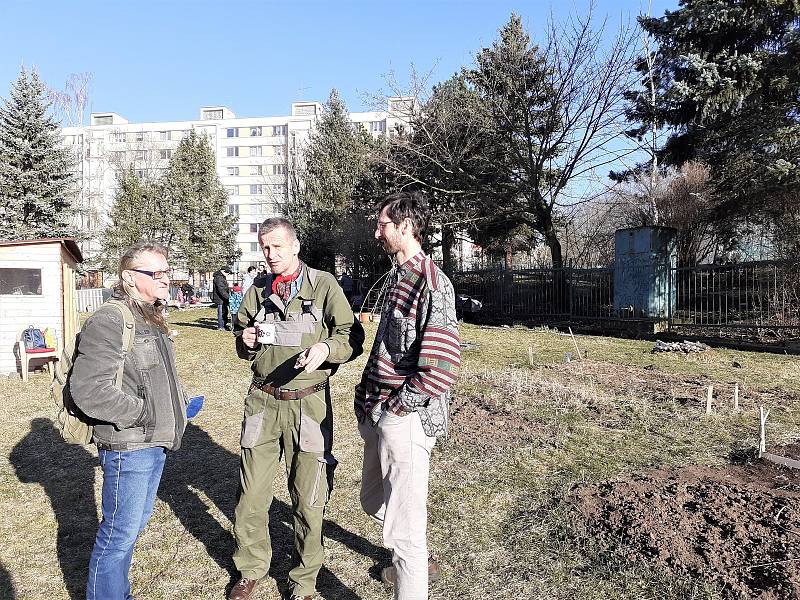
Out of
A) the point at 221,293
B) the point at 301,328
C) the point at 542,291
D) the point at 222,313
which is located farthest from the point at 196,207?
the point at 301,328

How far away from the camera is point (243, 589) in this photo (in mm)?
3053

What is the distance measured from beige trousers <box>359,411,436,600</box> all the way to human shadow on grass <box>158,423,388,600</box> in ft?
2.54

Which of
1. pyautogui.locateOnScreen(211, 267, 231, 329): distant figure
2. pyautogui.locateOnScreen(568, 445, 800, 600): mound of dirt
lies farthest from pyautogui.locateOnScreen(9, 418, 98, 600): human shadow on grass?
pyautogui.locateOnScreen(211, 267, 231, 329): distant figure

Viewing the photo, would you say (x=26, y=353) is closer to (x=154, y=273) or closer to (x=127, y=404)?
(x=154, y=273)

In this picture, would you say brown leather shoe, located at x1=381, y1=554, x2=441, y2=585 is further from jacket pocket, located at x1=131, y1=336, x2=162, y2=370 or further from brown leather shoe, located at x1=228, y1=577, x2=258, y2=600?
jacket pocket, located at x1=131, y1=336, x2=162, y2=370

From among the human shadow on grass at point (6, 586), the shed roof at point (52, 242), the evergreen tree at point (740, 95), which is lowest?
the human shadow on grass at point (6, 586)

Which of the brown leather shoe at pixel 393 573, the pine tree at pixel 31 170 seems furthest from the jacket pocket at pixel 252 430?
the pine tree at pixel 31 170

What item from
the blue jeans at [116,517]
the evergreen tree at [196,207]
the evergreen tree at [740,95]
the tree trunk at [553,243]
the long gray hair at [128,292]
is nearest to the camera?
the blue jeans at [116,517]

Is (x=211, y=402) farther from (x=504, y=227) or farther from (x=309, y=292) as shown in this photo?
(x=504, y=227)

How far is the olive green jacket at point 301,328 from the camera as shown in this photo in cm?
305

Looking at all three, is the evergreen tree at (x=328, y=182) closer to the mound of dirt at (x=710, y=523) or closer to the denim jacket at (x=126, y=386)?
the mound of dirt at (x=710, y=523)

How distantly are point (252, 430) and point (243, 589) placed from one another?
83 centimetres

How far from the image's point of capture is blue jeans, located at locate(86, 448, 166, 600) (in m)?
2.52

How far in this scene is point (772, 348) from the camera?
39.0ft
